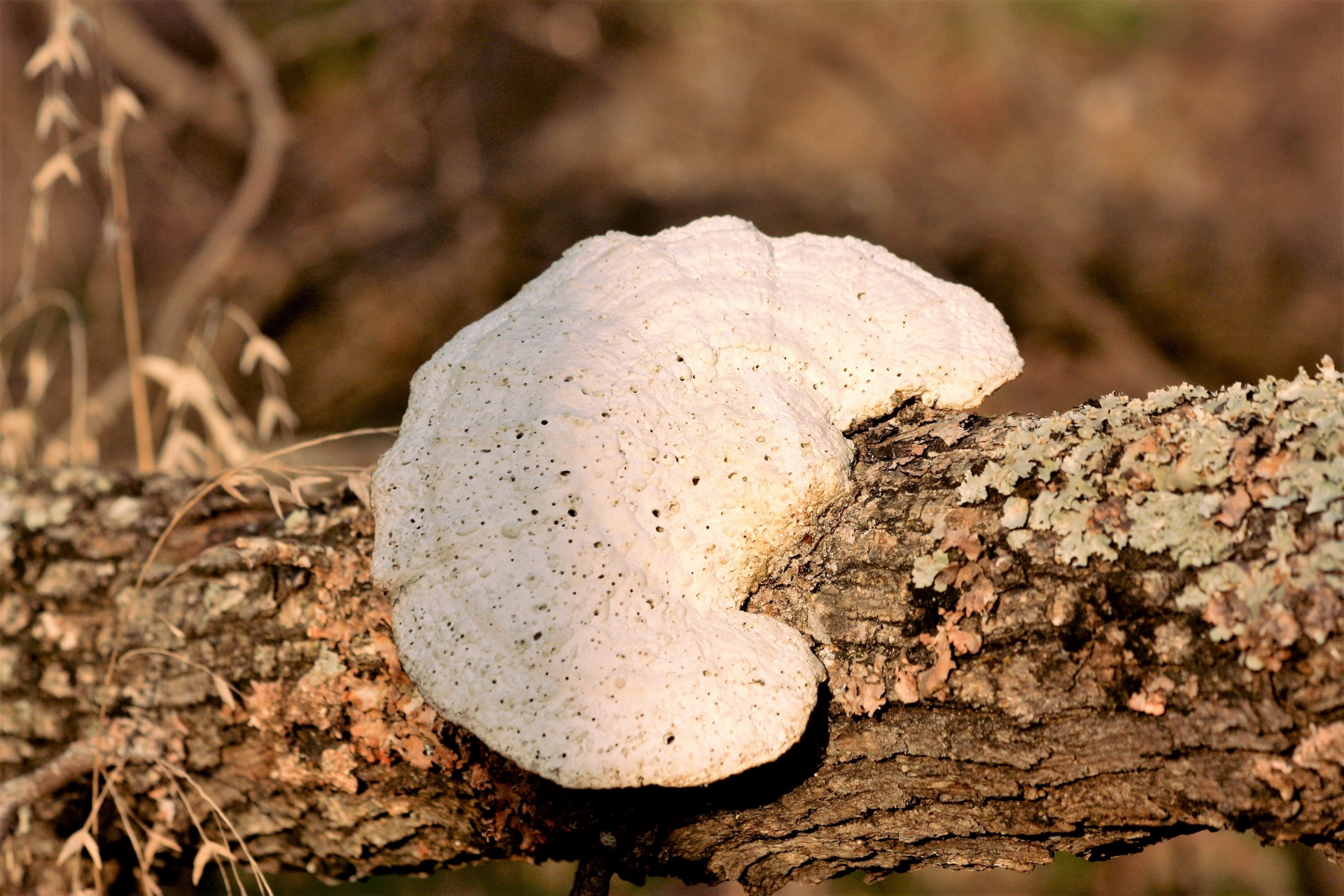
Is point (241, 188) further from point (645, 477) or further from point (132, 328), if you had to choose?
point (645, 477)

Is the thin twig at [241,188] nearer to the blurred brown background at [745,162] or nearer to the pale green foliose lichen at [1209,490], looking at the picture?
the blurred brown background at [745,162]

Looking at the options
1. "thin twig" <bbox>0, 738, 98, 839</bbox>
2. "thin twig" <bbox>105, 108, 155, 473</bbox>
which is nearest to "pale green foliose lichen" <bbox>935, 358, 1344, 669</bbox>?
"thin twig" <bbox>0, 738, 98, 839</bbox>

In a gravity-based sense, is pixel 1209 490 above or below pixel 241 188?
below

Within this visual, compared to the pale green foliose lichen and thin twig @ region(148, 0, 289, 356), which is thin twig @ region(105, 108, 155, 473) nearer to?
the pale green foliose lichen

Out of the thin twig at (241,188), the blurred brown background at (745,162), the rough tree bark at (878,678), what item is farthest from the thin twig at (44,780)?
the thin twig at (241,188)

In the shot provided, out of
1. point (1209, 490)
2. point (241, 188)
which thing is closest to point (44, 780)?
point (1209, 490)

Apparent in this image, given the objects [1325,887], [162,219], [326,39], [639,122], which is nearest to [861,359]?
[1325,887]
